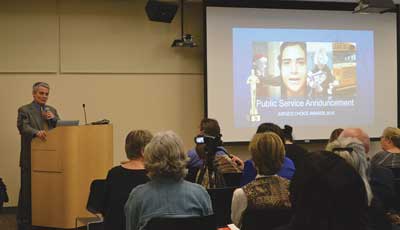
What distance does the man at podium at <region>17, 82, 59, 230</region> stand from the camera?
5.14 m

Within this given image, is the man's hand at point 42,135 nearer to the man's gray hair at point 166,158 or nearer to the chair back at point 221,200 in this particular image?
the chair back at point 221,200

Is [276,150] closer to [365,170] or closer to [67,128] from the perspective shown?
[365,170]

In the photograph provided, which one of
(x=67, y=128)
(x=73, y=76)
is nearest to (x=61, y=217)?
(x=67, y=128)

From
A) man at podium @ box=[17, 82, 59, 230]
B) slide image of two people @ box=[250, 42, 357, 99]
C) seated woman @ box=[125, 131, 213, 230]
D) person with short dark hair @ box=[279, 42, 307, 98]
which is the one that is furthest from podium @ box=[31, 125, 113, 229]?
person with short dark hair @ box=[279, 42, 307, 98]

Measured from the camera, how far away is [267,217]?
2.40 meters

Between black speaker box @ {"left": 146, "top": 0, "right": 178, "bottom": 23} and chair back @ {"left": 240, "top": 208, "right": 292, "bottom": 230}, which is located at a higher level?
black speaker box @ {"left": 146, "top": 0, "right": 178, "bottom": 23}

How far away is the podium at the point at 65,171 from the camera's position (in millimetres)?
4812

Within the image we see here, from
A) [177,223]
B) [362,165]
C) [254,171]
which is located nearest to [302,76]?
[254,171]

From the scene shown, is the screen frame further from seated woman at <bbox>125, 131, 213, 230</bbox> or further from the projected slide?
seated woman at <bbox>125, 131, 213, 230</bbox>

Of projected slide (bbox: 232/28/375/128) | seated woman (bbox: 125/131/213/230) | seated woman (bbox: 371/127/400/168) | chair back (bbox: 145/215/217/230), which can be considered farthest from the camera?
projected slide (bbox: 232/28/375/128)

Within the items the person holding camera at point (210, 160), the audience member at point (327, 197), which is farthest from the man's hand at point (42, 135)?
the audience member at point (327, 197)

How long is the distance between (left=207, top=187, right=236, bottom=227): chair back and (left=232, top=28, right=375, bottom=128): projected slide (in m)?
3.81

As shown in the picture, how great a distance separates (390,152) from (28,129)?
12.0 ft

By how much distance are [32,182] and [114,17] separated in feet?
9.48
